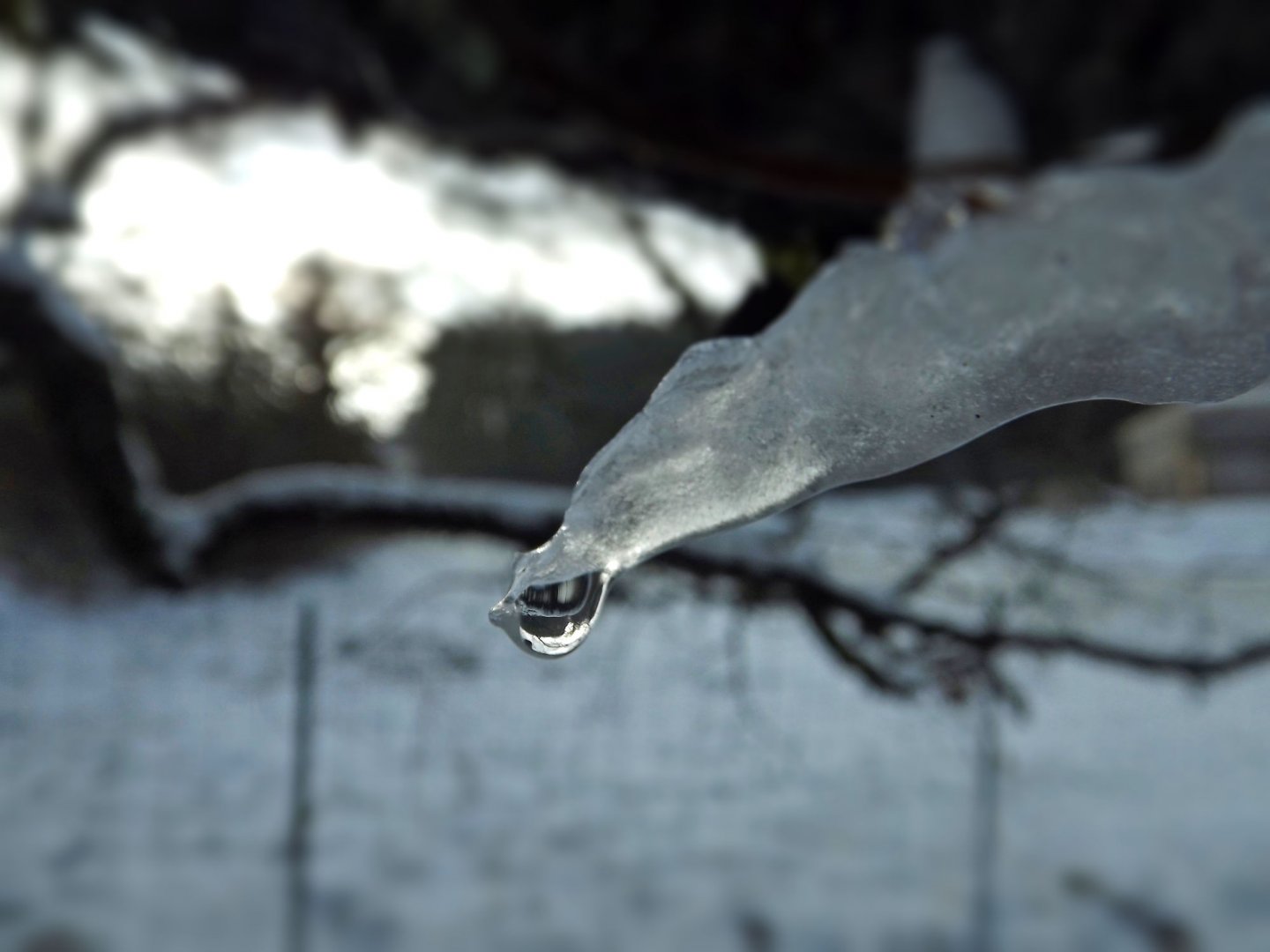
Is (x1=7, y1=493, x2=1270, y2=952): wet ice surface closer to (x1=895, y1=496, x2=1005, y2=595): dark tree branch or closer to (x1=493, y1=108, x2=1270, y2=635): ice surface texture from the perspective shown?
(x1=895, y1=496, x2=1005, y2=595): dark tree branch

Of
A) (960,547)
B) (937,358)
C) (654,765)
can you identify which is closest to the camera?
(937,358)

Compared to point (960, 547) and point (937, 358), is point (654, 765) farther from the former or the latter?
point (937, 358)

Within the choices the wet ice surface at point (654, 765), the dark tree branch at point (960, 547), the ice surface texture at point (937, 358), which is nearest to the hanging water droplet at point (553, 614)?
the ice surface texture at point (937, 358)

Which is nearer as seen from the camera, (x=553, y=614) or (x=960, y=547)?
(x=553, y=614)

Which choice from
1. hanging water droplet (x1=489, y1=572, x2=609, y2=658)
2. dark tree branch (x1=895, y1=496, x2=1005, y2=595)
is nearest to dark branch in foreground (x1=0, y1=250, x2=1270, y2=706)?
dark tree branch (x1=895, y1=496, x2=1005, y2=595)

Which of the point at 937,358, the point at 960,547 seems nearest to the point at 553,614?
the point at 937,358

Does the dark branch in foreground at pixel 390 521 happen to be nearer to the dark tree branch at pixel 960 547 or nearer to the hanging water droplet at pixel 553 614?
the dark tree branch at pixel 960 547
